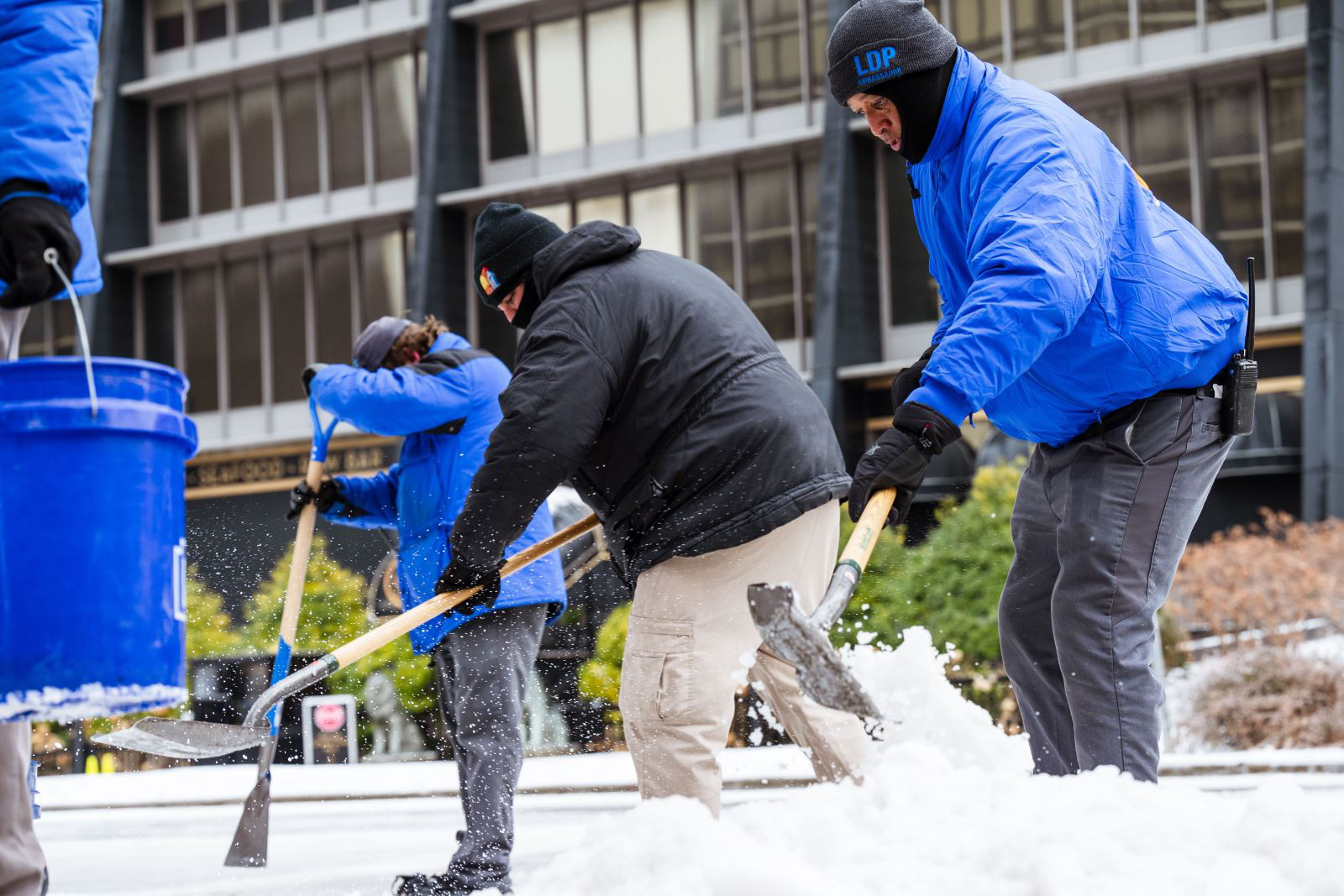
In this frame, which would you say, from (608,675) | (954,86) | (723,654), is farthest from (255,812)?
(608,675)

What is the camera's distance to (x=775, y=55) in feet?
80.4

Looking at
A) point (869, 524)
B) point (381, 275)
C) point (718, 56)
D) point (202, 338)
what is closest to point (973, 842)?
point (869, 524)

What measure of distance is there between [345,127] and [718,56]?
726 cm

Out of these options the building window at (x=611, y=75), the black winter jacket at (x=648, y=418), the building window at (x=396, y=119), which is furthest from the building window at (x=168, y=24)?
the black winter jacket at (x=648, y=418)

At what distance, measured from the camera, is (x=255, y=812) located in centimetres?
546

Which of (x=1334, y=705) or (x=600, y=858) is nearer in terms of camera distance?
(x=600, y=858)

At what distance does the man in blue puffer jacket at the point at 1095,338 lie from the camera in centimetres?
339

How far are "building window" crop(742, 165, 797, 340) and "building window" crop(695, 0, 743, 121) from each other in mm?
1321

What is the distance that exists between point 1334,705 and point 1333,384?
1160cm

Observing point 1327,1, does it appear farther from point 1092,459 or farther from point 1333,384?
point 1092,459

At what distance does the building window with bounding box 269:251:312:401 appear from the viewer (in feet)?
92.4

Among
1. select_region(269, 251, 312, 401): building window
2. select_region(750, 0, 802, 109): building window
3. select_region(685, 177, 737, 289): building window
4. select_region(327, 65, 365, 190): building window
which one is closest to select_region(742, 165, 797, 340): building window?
select_region(685, 177, 737, 289): building window

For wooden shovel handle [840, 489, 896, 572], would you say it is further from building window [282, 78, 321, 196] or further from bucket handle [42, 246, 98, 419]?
building window [282, 78, 321, 196]

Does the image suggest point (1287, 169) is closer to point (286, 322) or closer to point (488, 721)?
point (286, 322)
